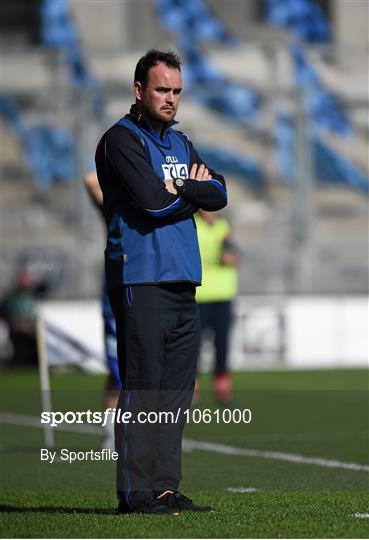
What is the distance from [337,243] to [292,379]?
13.5 ft

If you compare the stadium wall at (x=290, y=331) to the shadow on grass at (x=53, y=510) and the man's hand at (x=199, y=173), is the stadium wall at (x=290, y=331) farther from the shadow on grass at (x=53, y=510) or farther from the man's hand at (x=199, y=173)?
the man's hand at (x=199, y=173)

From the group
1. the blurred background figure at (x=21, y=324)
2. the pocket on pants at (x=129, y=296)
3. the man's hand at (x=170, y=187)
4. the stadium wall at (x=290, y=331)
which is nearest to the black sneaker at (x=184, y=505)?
the pocket on pants at (x=129, y=296)

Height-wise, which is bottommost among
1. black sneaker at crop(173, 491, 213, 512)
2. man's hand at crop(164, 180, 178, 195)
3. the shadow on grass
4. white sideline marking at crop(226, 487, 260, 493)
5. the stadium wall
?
the stadium wall

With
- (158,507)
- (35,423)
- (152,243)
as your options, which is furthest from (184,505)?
(35,423)

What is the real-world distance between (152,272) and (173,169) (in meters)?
0.44

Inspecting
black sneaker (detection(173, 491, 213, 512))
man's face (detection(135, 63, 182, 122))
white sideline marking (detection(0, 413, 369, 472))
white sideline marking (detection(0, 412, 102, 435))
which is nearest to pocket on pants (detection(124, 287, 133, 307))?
man's face (detection(135, 63, 182, 122))

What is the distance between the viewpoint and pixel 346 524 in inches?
226

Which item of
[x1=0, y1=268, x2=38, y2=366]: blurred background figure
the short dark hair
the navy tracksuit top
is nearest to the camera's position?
the navy tracksuit top

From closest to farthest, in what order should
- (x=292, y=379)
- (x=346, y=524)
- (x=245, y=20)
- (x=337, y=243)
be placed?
(x=346, y=524) → (x=292, y=379) → (x=337, y=243) → (x=245, y=20)

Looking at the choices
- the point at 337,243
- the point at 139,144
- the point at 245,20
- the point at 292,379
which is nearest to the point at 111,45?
the point at 245,20

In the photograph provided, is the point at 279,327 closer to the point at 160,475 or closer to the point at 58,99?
the point at 58,99

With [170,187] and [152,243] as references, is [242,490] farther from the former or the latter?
[170,187]

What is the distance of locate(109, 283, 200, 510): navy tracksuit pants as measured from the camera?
5859 millimetres

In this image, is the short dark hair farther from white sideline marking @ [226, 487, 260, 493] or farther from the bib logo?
white sideline marking @ [226, 487, 260, 493]
